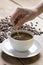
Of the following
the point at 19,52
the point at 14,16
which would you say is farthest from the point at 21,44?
the point at 14,16

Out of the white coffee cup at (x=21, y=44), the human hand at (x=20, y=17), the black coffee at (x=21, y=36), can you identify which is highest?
the human hand at (x=20, y=17)

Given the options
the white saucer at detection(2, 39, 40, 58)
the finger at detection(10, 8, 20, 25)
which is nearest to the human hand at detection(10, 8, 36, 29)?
the finger at detection(10, 8, 20, 25)

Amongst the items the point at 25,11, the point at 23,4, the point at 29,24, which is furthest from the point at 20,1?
the point at 25,11

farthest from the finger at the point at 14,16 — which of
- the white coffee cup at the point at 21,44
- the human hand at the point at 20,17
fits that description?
the white coffee cup at the point at 21,44

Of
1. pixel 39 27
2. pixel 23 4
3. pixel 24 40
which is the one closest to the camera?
pixel 24 40

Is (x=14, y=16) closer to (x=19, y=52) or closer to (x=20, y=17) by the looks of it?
(x=20, y=17)

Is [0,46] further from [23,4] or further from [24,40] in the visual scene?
[23,4]

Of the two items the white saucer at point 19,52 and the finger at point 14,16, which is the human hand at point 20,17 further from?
the white saucer at point 19,52

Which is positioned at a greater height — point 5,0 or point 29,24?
point 5,0

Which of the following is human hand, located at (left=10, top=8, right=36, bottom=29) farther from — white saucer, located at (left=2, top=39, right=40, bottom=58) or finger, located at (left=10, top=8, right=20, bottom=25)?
white saucer, located at (left=2, top=39, right=40, bottom=58)
